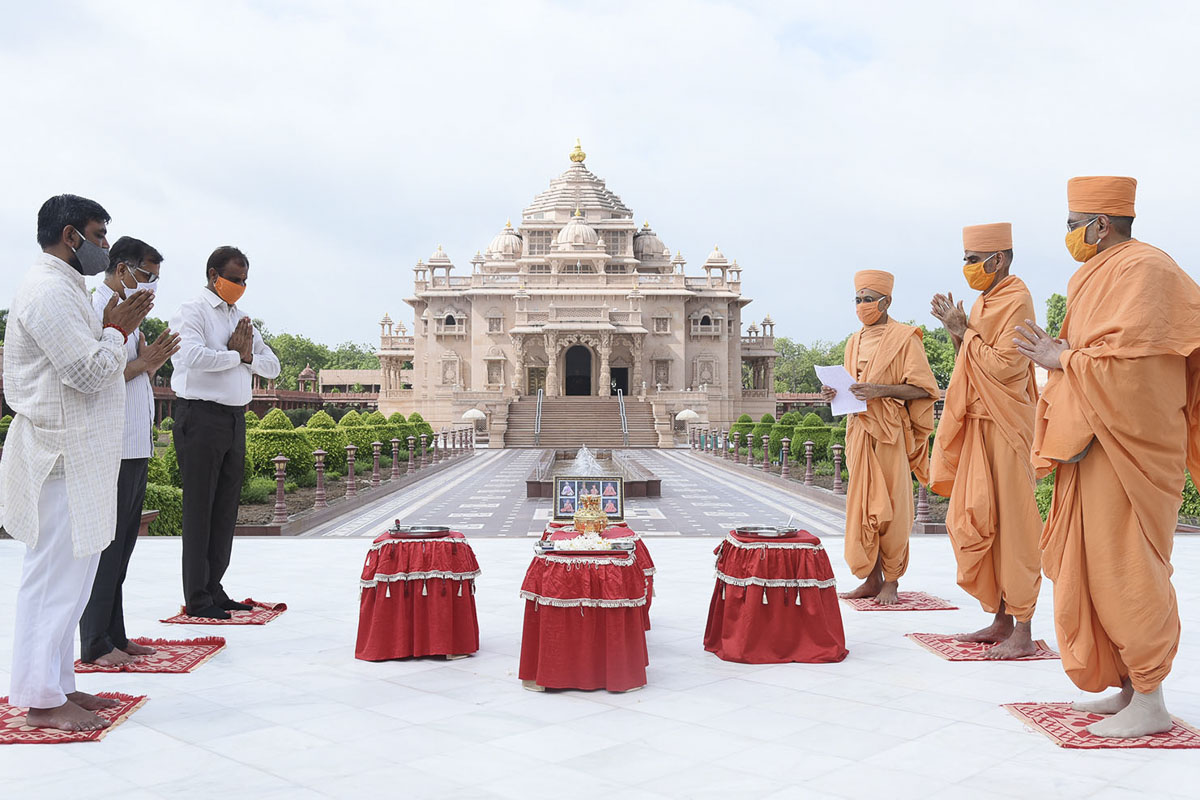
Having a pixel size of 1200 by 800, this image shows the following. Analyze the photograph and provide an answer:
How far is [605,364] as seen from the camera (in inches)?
1532

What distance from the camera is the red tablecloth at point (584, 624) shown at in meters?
4.35

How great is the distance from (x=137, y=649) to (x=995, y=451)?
14.5ft

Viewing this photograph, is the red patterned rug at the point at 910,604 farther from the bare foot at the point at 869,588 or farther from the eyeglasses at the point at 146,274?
the eyeglasses at the point at 146,274

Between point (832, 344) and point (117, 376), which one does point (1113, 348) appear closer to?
point (117, 376)

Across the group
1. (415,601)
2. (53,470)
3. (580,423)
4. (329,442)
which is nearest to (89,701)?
(53,470)

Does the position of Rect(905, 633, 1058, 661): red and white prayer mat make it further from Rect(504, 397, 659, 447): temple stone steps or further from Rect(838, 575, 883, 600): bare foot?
Rect(504, 397, 659, 447): temple stone steps

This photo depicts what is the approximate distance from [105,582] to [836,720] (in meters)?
3.37

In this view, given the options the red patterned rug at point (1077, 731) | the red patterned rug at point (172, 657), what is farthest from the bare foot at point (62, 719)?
the red patterned rug at point (1077, 731)

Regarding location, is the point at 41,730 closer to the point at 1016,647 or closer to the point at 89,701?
the point at 89,701

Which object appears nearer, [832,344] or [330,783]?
[330,783]

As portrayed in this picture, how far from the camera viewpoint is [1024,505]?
196 inches

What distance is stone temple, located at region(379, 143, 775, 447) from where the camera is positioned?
3991 centimetres

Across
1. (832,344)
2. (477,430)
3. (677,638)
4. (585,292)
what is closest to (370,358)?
(832,344)

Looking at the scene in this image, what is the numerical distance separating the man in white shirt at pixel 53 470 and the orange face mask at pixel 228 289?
1.88 m
